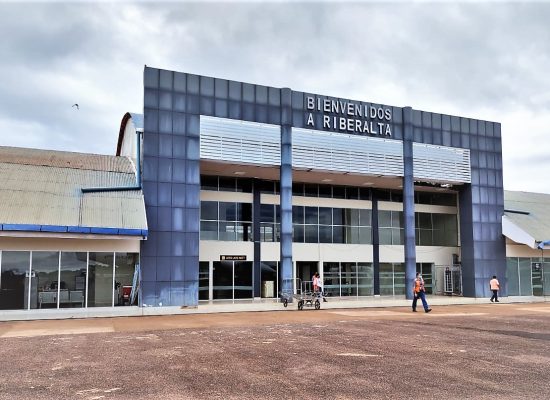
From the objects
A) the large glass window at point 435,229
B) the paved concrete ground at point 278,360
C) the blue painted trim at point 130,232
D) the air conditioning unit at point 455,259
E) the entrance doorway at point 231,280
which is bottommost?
the paved concrete ground at point 278,360

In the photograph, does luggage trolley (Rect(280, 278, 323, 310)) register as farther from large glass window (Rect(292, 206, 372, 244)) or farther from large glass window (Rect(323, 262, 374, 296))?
large glass window (Rect(323, 262, 374, 296))

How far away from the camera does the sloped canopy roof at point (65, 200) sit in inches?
903

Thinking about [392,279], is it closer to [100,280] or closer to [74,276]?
[100,280]

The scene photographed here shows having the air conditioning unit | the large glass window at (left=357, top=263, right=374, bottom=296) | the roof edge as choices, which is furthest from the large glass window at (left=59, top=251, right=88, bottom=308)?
the roof edge

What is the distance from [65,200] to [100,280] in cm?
416

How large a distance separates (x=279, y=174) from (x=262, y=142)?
3206mm

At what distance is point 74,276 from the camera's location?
2445 centimetres

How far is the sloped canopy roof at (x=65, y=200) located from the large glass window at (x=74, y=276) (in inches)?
77.4

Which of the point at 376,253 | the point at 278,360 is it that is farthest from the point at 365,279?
the point at 278,360

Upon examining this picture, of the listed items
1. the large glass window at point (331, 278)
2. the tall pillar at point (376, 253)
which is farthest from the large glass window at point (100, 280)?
the tall pillar at point (376, 253)

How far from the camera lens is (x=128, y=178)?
93.8ft

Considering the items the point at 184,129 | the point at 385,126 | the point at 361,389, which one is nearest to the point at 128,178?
the point at 184,129

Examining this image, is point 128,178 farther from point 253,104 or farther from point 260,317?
point 260,317

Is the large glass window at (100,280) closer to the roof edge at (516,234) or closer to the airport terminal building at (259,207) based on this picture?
the airport terminal building at (259,207)
